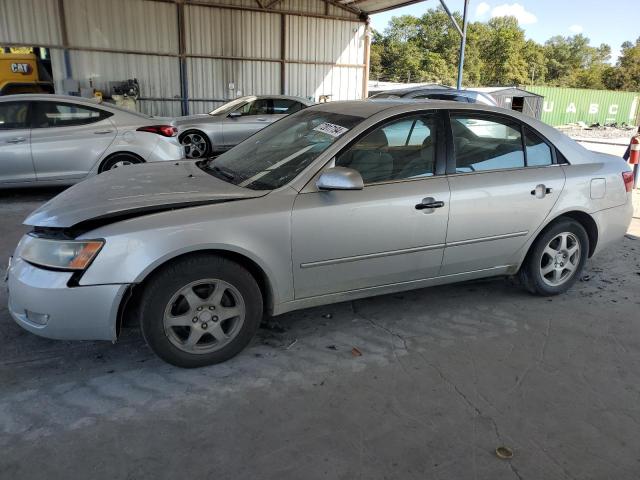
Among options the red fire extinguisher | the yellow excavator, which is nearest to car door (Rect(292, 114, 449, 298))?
the red fire extinguisher

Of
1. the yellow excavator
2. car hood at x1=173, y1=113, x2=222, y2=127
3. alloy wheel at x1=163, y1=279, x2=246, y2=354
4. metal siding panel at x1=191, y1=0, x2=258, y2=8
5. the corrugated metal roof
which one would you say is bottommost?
alloy wheel at x1=163, y1=279, x2=246, y2=354

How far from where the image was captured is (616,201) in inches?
171

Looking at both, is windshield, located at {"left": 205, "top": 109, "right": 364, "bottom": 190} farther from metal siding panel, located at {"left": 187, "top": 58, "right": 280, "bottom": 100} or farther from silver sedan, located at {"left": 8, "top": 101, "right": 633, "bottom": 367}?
metal siding panel, located at {"left": 187, "top": 58, "right": 280, "bottom": 100}

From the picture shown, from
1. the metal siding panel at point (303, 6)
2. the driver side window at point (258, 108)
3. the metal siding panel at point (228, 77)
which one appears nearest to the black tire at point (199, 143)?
the driver side window at point (258, 108)

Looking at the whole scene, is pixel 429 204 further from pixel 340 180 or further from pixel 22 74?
pixel 22 74

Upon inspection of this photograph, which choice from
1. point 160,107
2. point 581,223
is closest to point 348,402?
point 581,223

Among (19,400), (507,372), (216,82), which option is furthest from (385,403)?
(216,82)

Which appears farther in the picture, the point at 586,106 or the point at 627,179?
the point at 586,106

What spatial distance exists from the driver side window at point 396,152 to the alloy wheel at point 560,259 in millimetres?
1365

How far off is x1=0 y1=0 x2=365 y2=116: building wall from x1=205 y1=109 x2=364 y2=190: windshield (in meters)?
13.2

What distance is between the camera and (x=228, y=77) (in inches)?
679

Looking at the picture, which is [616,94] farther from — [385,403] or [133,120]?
[385,403]

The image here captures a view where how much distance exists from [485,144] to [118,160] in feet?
17.7

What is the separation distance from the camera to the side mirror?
3.06m
